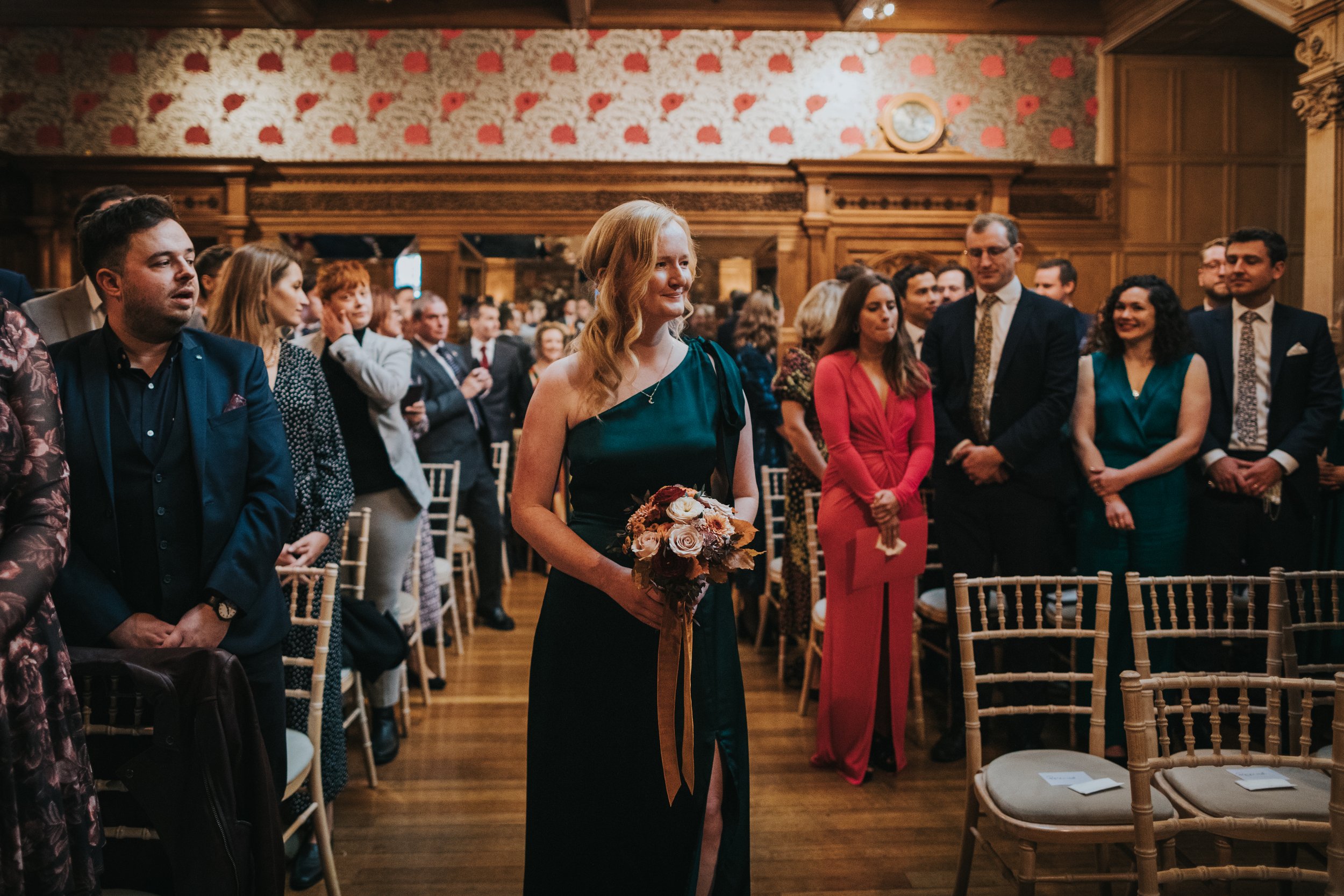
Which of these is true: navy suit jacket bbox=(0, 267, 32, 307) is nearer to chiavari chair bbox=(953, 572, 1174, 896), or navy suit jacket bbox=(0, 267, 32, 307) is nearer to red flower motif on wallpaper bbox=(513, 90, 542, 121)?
chiavari chair bbox=(953, 572, 1174, 896)

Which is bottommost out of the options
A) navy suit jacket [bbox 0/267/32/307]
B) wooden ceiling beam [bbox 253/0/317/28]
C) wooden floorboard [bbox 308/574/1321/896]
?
wooden floorboard [bbox 308/574/1321/896]

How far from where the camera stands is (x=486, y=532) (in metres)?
5.18

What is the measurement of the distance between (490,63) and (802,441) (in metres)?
5.33

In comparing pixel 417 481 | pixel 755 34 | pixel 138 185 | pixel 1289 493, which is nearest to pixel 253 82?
pixel 138 185

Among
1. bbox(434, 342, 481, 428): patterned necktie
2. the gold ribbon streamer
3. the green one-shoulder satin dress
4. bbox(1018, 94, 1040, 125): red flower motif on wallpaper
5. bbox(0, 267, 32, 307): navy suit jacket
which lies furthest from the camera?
bbox(1018, 94, 1040, 125): red flower motif on wallpaper

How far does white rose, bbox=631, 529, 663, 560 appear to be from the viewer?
1.58m

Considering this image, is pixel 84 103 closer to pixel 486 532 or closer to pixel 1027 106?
pixel 486 532

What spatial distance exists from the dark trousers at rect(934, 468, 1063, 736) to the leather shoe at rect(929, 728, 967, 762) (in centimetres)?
4

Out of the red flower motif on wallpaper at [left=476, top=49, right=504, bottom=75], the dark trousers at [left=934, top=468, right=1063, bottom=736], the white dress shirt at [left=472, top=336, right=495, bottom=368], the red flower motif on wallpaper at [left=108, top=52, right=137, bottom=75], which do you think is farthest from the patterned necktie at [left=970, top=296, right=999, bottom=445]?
the red flower motif on wallpaper at [left=108, top=52, right=137, bottom=75]

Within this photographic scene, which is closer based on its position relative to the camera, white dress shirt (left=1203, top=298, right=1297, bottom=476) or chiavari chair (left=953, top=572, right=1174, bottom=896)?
chiavari chair (left=953, top=572, right=1174, bottom=896)

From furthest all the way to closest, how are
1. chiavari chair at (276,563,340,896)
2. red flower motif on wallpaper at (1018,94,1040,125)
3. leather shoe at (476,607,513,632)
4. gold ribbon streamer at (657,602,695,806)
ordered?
red flower motif on wallpaper at (1018,94,1040,125) < leather shoe at (476,607,513,632) < chiavari chair at (276,563,340,896) < gold ribbon streamer at (657,602,695,806)

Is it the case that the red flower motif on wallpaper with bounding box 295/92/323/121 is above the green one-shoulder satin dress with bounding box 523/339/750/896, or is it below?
above

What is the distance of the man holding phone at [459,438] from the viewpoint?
15.7 ft

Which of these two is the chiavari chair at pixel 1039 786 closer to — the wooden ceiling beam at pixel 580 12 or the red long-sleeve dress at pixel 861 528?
the red long-sleeve dress at pixel 861 528
